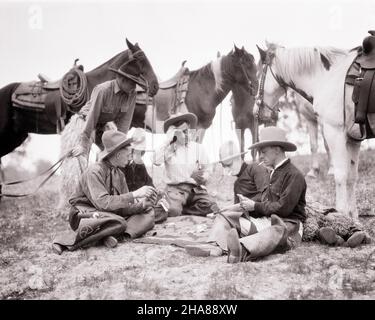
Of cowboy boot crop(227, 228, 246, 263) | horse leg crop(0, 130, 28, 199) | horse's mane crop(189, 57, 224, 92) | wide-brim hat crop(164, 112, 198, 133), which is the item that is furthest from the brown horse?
cowboy boot crop(227, 228, 246, 263)

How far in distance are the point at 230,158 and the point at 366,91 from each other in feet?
4.71

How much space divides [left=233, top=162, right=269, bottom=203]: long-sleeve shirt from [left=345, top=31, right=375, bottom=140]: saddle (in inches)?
40.3

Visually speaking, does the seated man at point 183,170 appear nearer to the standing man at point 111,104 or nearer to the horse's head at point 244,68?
the standing man at point 111,104

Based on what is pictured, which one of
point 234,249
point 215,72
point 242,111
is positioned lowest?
point 234,249

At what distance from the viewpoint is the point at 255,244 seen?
3803 mm

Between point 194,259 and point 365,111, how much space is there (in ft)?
7.03

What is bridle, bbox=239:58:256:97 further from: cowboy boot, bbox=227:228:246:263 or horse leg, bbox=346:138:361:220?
cowboy boot, bbox=227:228:246:263

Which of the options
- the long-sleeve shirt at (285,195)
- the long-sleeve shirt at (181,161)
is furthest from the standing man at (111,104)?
the long-sleeve shirt at (285,195)

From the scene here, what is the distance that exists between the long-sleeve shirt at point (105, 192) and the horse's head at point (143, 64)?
56.6 inches

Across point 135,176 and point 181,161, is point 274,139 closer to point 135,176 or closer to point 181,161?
point 181,161

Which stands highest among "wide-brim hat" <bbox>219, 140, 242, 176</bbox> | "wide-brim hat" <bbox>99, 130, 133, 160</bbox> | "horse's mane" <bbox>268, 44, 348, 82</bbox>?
"horse's mane" <bbox>268, 44, 348, 82</bbox>

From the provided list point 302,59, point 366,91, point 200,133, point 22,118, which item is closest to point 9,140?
point 22,118

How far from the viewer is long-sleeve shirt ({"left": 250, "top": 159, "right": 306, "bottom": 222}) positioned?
4012mm
